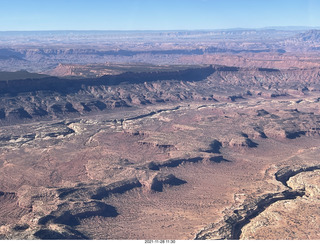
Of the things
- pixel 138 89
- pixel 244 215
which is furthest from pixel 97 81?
pixel 244 215

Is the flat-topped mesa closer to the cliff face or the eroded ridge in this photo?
the cliff face

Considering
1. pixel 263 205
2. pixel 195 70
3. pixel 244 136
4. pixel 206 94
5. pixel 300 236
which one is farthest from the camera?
pixel 195 70

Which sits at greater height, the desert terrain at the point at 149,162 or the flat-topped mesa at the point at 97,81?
the flat-topped mesa at the point at 97,81

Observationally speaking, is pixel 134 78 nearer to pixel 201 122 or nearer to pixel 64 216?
pixel 201 122

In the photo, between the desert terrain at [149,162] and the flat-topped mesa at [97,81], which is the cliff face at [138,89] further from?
the desert terrain at [149,162]

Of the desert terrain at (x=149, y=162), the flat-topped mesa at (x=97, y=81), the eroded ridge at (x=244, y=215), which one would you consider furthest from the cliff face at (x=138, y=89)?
the eroded ridge at (x=244, y=215)

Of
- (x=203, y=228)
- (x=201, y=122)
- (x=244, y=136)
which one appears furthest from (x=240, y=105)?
(x=203, y=228)

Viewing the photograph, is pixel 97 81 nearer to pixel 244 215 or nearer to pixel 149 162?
pixel 149 162

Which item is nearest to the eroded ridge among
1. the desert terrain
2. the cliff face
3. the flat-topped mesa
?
the desert terrain

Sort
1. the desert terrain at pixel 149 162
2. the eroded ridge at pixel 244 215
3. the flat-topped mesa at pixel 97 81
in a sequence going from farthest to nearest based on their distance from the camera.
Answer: the flat-topped mesa at pixel 97 81
the desert terrain at pixel 149 162
the eroded ridge at pixel 244 215
